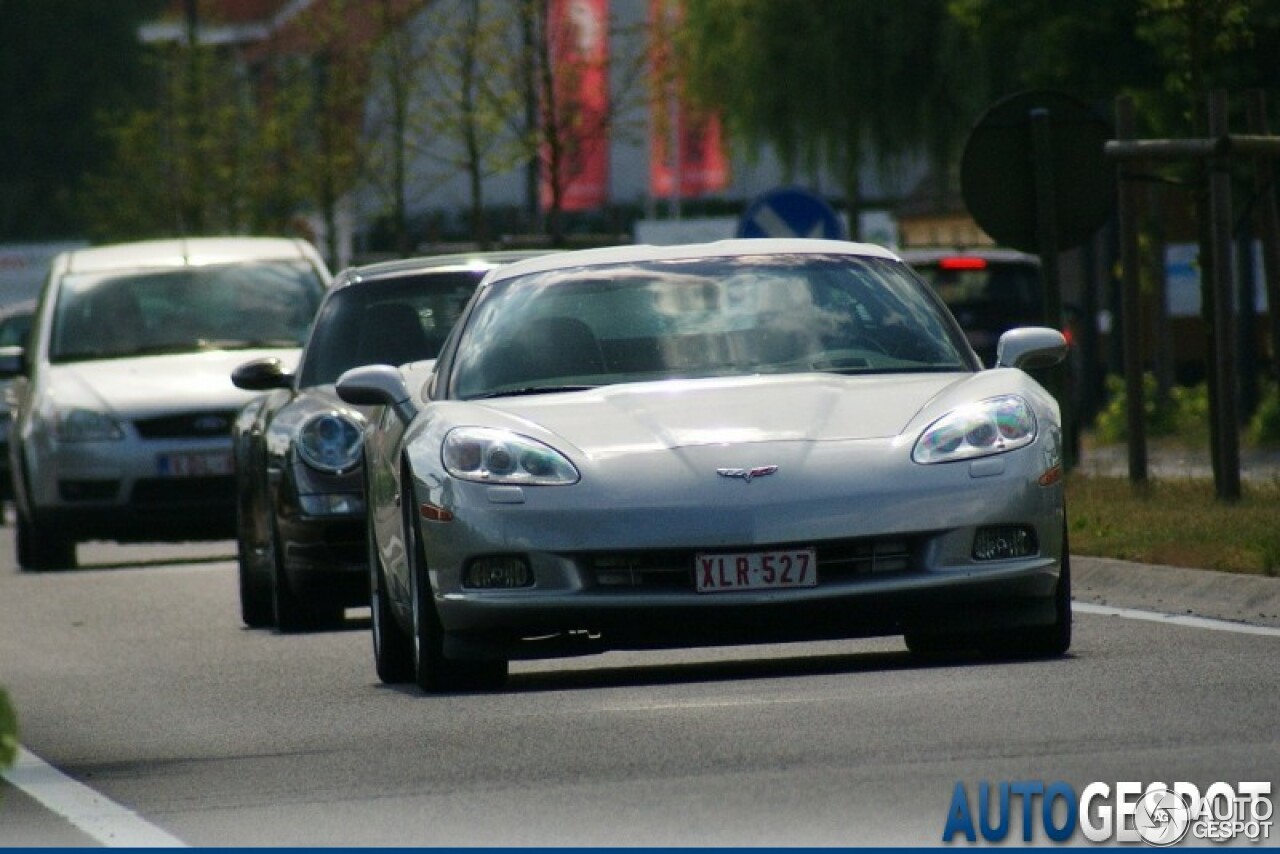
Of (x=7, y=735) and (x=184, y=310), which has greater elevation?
(x=7, y=735)

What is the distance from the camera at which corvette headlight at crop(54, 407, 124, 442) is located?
20.4 meters

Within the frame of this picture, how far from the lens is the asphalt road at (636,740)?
26.5ft

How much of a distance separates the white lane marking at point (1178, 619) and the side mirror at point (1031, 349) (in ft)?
4.23

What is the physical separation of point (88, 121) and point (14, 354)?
74.1m

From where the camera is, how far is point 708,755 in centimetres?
909

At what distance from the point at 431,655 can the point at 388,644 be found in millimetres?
944

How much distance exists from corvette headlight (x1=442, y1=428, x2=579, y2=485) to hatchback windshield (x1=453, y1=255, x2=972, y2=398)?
581 mm

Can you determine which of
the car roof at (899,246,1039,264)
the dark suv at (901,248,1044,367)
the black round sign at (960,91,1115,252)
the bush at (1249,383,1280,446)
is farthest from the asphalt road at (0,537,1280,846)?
the dark suv at (901,248,1044,367)

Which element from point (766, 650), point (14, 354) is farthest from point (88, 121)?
A: point (766, 650)

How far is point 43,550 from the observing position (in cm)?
2148

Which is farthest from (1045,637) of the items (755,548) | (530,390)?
(530,390)

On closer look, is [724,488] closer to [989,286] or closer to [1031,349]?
[1031,349]

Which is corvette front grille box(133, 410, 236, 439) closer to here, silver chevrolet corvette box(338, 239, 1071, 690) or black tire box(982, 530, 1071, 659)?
silver chevrolet corvette box(338, 239, 1071, 690)

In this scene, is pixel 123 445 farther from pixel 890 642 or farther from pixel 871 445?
pixel 871 445
